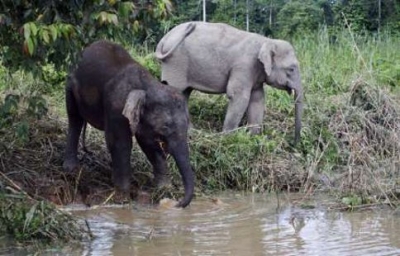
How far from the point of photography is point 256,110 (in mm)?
11562

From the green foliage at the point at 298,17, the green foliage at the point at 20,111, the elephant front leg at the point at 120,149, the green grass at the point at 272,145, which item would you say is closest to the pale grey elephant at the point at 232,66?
the green grass at the point at 272,145

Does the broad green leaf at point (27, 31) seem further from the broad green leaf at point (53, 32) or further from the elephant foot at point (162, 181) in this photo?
the elephant foot at point (162, 181)

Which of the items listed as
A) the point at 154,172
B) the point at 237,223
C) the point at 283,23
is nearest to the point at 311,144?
the point at 154,172

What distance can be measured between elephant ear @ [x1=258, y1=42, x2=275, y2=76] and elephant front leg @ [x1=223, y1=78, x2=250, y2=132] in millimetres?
312

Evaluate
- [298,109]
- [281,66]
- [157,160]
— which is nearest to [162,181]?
[157,160]

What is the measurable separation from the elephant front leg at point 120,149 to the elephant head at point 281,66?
2.89m

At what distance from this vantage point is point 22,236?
7.12 m

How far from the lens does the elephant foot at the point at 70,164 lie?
9.42 m

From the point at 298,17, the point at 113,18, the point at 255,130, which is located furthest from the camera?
the point at 298,17

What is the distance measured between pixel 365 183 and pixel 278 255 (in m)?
2.21

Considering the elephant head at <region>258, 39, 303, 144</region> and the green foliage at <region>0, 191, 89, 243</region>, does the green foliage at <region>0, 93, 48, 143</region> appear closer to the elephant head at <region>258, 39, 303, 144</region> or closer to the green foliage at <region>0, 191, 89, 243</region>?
the green foliage at <region>0, 191, 89, 243</region>

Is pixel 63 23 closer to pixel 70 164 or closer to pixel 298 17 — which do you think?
pixel 70 164

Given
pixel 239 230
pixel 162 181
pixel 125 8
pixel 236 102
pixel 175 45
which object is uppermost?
pixel 125 8

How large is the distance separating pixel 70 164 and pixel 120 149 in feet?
2.22
